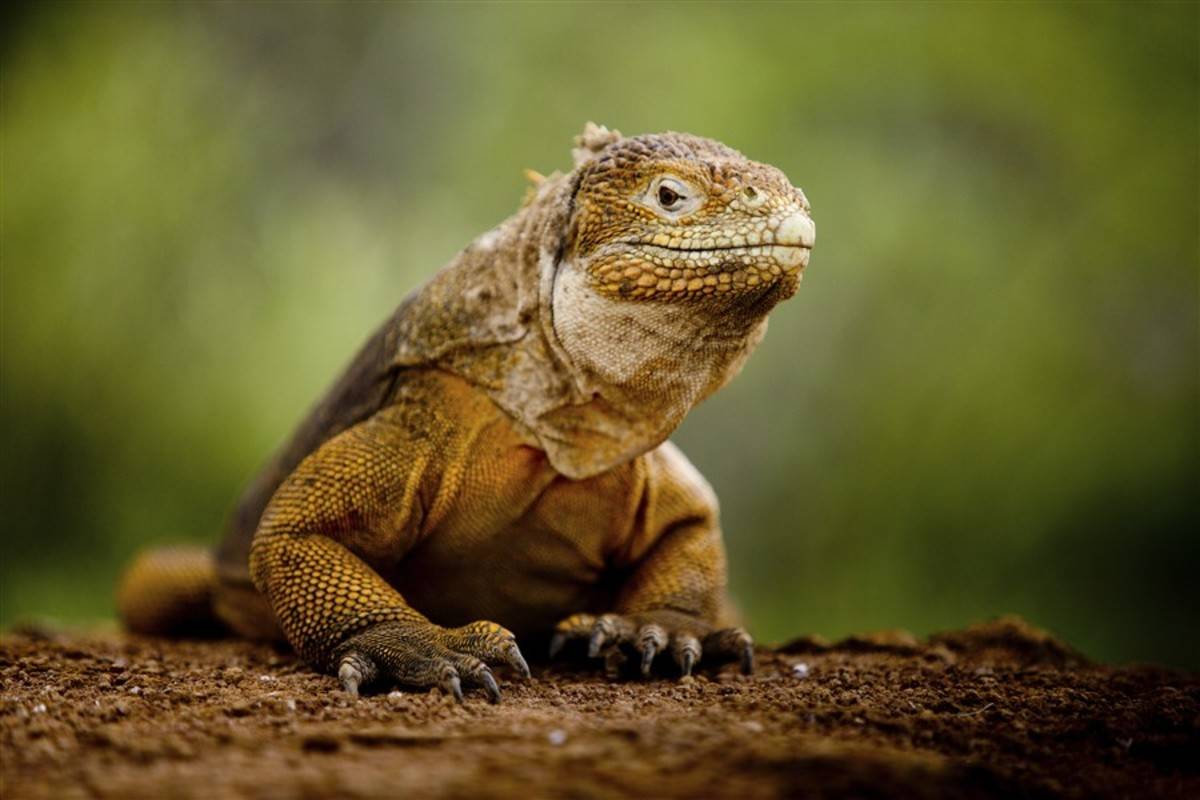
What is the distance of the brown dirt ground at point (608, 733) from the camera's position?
296 centimetres

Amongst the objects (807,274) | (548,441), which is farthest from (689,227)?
(807,274)

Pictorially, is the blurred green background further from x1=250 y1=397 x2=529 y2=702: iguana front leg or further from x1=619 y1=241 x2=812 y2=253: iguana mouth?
x1=619 y1=241 x2=812 y2=253: iguana mouth

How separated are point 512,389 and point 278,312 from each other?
9.19m

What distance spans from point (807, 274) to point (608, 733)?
11305 mm

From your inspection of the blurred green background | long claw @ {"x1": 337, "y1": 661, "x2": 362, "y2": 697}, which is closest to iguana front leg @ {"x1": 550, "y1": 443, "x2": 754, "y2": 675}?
long claw @ {"x1": 337, "y1": 661, "x2": 362, "y2": 697}

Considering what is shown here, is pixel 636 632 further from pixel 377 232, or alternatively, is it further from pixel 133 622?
pixel 377 232

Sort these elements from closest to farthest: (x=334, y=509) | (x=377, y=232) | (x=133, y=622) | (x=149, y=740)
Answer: (x=149, y=740)
(x=334, y=509)
(x=133, y=622)
(x=377, y=232)

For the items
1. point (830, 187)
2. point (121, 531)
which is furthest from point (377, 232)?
point (830, 187)

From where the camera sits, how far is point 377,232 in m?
14.2

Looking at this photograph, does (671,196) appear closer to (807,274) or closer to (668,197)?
(668,197)

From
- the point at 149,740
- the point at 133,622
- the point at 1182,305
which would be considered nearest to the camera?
the point at 149,740

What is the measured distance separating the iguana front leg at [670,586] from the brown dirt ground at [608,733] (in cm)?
17

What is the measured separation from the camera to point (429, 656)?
4.46 metres

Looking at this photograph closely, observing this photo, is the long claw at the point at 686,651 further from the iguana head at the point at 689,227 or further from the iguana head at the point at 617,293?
the iguana head at the point at 689,227
